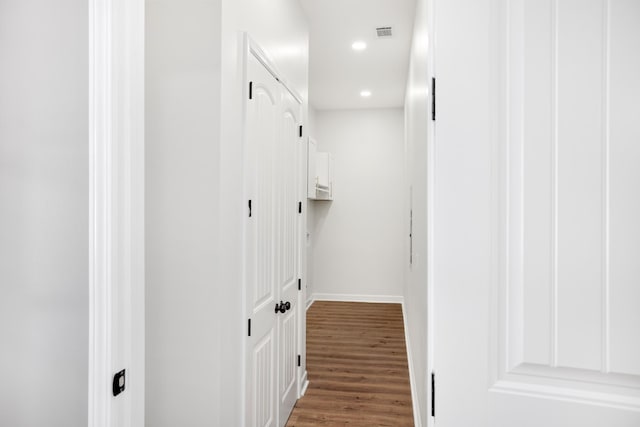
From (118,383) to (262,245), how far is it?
3.59ft

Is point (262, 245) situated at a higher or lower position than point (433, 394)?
higher

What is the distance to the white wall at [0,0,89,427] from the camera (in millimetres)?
1112

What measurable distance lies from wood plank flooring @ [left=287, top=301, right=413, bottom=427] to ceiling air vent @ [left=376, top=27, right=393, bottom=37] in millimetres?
3090

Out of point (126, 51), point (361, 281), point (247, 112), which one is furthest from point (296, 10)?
point (361, 281)

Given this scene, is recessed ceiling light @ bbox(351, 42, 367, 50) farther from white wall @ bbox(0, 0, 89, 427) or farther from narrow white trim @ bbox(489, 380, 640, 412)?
narrow white trim @ bbox(489, 380, 640, 412)

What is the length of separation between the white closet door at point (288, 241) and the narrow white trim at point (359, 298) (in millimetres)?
3429

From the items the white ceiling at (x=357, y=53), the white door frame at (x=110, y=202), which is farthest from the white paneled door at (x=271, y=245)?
the white ceiling at (x=357, y=53)

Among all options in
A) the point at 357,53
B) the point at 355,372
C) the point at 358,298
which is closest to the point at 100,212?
the point at 355,372

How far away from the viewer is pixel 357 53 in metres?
4.10

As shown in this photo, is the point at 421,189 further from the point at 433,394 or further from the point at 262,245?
the point at 433,394

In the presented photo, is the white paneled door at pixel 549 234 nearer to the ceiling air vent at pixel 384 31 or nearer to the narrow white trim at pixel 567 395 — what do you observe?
the narrow white trim at pixel 567 395

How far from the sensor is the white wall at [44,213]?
111 cm

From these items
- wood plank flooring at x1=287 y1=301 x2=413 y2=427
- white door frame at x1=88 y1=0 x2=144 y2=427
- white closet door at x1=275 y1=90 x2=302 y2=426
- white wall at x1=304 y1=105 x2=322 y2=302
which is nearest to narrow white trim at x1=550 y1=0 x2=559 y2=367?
white door frame at x1=88 y1=0 x2=144 y2=427

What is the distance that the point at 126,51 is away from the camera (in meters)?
1.06
